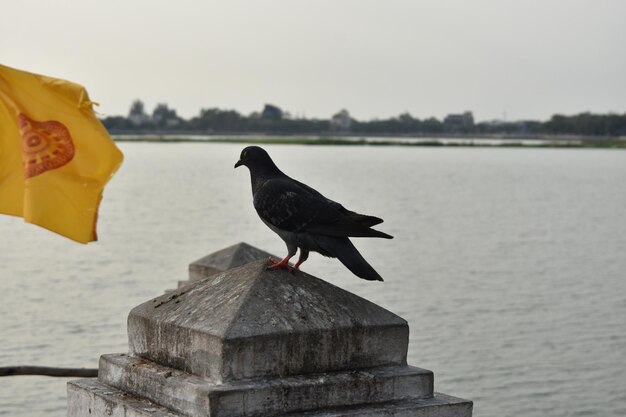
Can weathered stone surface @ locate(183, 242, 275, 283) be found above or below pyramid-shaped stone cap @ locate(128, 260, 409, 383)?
below

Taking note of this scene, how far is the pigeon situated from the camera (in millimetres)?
5289

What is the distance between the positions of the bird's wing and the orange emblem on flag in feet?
6.95

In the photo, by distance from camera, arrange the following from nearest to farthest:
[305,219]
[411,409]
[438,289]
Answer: [411,409]
[305,219]
[438,289]

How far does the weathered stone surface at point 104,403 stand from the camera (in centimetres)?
468

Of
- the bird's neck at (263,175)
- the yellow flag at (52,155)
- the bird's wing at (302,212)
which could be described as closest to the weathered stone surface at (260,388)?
the bird's wing at (302,212)

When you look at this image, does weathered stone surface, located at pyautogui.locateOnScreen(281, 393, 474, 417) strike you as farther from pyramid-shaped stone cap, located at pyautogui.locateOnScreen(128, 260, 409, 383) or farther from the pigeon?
the pigeon

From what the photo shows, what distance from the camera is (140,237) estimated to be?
42.9 m

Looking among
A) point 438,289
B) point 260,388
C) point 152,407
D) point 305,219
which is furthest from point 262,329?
point 438,289

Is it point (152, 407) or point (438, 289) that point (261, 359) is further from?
point (438, 289)

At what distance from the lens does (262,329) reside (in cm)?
455

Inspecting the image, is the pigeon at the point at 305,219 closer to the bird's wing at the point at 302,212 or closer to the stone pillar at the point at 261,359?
the bird's wing at the point at 302,212

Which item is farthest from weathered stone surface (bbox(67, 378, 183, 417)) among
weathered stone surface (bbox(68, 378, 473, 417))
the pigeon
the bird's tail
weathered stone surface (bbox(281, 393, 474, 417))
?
the bird's tail

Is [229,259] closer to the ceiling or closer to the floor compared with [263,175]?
closer to the floor

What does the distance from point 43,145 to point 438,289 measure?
22.2m
